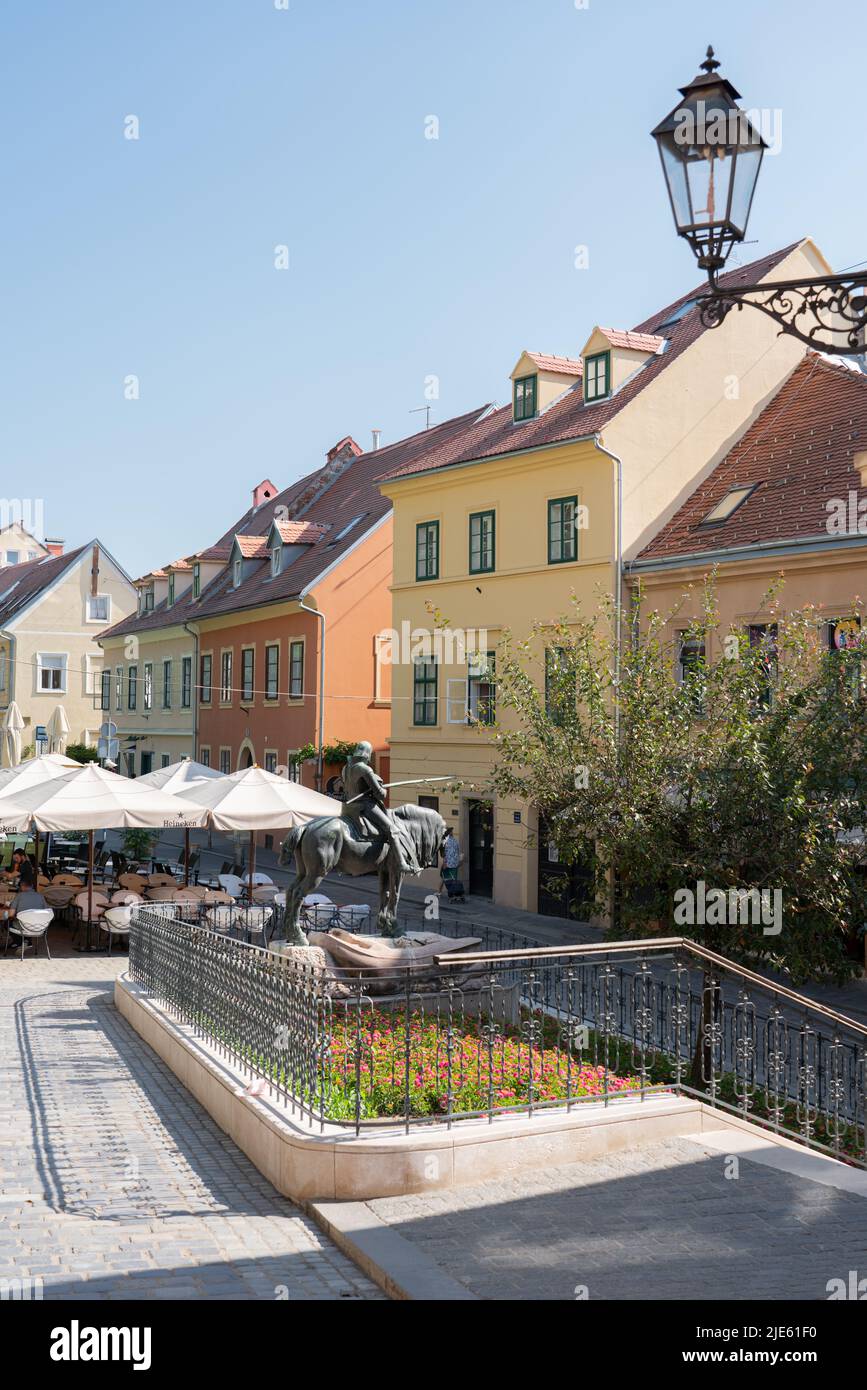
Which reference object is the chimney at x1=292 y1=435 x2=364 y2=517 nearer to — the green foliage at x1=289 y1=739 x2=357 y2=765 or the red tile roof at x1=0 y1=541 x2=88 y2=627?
the green foliage at x1=289 y1=739 x2=357 y2=765

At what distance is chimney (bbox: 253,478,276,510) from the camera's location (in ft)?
175

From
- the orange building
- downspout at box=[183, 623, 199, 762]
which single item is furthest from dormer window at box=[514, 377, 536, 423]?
downspout at box=[183, 623, 199, 762]

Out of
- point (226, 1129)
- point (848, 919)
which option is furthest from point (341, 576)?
point (226, 1129)

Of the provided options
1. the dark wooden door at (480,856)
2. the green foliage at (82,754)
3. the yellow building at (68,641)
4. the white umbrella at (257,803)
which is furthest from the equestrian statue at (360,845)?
the yellow building at (68,641)

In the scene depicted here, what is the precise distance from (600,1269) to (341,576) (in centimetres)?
3162

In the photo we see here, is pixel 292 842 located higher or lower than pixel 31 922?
higher

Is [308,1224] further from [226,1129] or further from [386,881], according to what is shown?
[386,881]

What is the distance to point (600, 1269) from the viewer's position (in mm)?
6438

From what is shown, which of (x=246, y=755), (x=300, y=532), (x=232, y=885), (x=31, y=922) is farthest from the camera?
(x=246, y=755)

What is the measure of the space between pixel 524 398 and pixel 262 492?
24777 millimetres

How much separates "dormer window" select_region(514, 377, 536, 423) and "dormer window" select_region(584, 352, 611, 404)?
6.66 ft

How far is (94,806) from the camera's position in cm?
1933

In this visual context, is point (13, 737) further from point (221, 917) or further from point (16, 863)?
point (221, 917)

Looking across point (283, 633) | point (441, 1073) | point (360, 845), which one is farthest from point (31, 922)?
point (283, 633)
